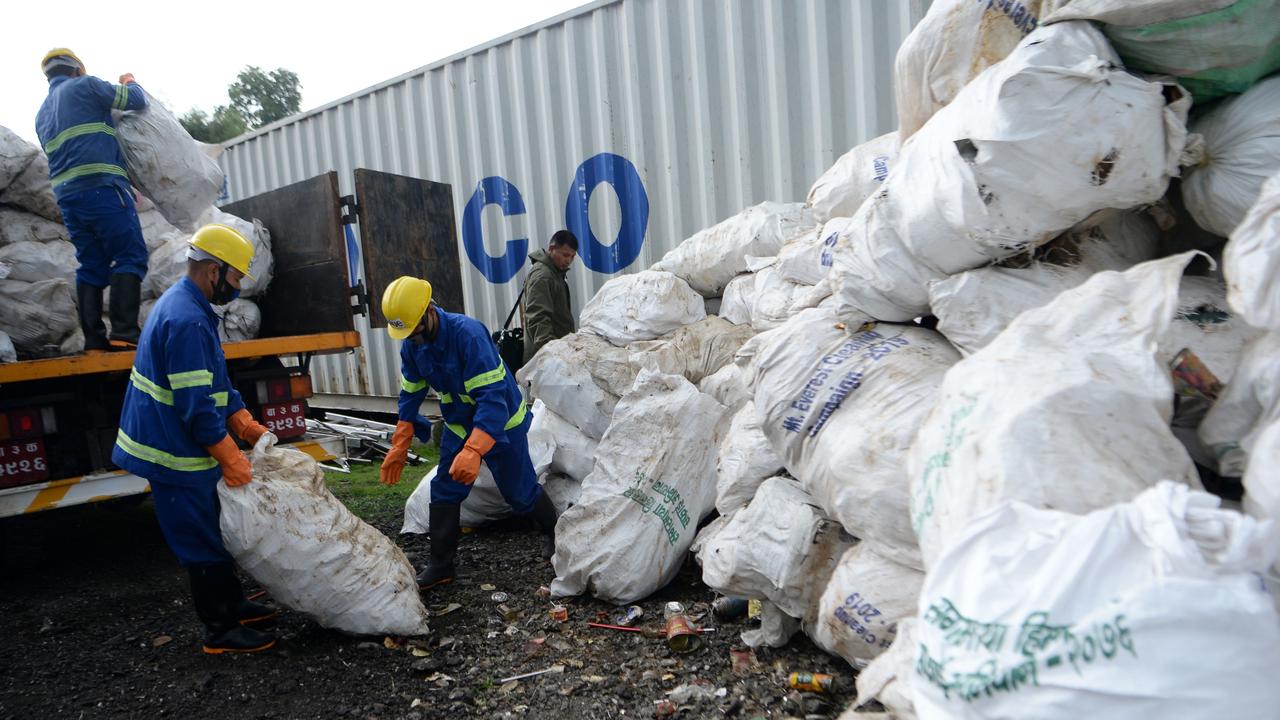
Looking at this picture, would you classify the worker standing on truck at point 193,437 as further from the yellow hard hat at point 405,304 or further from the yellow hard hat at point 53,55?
the yellow hard hat at point 53,55

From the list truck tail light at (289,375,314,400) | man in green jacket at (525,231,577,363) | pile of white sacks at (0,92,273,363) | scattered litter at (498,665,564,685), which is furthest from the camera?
man in green jacket at (525,231,577,363)

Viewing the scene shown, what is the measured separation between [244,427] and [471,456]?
0.84m

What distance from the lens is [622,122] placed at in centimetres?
477

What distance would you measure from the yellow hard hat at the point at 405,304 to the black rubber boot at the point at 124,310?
1.50 metres

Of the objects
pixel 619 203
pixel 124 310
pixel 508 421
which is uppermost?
pixel 619 203

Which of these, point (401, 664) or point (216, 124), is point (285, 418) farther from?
point (216, 124)

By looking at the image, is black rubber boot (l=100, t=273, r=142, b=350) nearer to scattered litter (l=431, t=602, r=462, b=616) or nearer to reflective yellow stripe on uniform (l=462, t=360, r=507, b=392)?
reflective yellow stripe on uniform (l=462, t=360, r=507, b=392)

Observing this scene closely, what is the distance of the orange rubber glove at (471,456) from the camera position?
3.04 meters

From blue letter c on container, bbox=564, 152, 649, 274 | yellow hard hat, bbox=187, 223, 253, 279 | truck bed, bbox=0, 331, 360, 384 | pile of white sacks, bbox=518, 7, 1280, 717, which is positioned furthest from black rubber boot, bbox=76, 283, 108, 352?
blue letter c on container, bbox=564, 152, 649, 274

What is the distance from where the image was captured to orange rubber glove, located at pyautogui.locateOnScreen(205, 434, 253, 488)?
8.23 ft

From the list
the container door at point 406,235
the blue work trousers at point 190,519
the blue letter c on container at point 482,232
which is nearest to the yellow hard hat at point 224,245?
the blue work trousers at point 190,519

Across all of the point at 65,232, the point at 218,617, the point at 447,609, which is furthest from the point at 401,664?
the point at 65,232

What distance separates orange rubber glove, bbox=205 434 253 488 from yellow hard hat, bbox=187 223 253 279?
659mm

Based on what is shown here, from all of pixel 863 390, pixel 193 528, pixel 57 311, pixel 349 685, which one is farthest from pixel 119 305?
pixel 863 390
